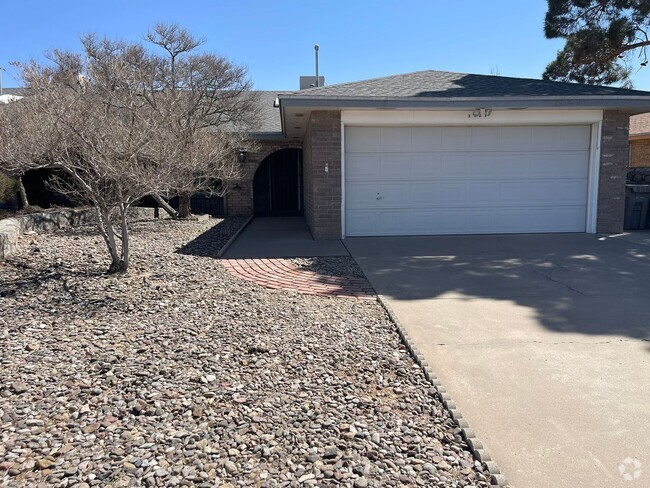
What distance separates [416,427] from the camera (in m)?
3.02

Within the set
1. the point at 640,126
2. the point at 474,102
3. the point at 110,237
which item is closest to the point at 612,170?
the point at 474,102

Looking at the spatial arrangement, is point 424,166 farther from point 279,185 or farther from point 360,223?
point 279,185

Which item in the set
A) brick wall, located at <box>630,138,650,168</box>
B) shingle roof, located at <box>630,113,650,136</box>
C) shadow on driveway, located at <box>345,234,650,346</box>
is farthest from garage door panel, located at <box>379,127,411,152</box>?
brick wall, located at <box>630,138,650,168</box>

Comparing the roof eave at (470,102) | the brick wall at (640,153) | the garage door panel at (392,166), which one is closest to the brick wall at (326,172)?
the roof eave at (470,102)

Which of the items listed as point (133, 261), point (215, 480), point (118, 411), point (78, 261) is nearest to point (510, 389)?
point (215, 480)

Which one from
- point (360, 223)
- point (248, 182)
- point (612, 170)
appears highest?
point (612, 170)

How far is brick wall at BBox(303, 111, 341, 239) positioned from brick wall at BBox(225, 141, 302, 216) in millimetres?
7364

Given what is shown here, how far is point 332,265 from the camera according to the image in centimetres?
794

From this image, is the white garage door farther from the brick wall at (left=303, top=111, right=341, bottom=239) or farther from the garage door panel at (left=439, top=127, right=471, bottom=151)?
the brick wall at (left=303, top=111, right=341, bottom=239)

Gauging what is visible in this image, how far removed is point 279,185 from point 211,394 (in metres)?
15.6

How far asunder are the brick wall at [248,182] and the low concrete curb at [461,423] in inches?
542

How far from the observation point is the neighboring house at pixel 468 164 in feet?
34.0

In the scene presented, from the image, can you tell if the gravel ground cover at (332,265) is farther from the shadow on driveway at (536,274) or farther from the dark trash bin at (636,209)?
the dark trash bin at (636,209)

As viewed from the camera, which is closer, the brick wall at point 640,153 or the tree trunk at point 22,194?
the tree trunk at point 22,194
